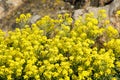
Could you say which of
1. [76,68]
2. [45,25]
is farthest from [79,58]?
[45,25]

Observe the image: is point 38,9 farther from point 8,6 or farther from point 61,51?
point 61,51

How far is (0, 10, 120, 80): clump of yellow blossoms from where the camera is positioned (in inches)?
322

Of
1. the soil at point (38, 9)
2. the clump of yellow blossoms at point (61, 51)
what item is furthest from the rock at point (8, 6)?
the clump of yellow blossoms at point (61, 51)

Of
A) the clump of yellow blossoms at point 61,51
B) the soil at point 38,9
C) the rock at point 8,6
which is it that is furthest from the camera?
the rock at point 8,6

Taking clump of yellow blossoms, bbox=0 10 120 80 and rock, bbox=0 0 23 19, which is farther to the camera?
rock, bbox=0 0 23 19

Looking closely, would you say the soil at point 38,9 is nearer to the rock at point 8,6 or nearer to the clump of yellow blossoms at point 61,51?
the rock at point 8,6

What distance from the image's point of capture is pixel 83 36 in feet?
29.0

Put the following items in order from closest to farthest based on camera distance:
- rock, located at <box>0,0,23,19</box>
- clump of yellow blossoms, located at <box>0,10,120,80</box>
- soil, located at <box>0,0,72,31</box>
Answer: clump of yellow blossoms, located at <box>0,10,120,80</box> → soil, located at <box>0,0,72,31</box> → rock, located at <box>0,0,23,19</box>

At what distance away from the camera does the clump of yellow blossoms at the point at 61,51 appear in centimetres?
817

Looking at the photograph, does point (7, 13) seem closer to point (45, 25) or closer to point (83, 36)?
point (45, 25)

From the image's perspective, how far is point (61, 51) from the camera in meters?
8.70

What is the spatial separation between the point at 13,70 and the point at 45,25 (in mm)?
1617

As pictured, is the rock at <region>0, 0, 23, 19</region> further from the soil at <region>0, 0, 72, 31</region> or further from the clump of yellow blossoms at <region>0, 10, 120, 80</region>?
the clump of yellow blossoms at <region>0, 10, 120, 80</region>

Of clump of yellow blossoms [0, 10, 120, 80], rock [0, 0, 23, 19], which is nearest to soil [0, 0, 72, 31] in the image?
rock [0, 0, 23, 19]
